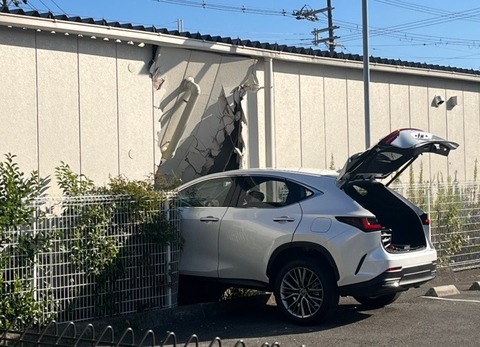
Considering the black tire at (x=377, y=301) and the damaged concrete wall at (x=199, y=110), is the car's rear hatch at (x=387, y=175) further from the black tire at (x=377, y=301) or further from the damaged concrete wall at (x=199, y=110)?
the damaged concrete wall at (x=199, y=110)

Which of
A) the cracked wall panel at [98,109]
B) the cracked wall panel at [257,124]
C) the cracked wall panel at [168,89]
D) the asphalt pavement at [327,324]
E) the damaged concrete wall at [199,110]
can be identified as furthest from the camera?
the cracked wall panel at [257,124]

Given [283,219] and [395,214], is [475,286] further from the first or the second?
[283,219]

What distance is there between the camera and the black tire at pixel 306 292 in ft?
27.7

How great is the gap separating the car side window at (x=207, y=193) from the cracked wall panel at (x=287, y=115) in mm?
3683

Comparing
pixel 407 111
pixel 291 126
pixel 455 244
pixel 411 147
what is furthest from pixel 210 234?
pixel 407 111

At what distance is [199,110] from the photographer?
12195 mm

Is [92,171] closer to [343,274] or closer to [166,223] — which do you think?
[166,223]

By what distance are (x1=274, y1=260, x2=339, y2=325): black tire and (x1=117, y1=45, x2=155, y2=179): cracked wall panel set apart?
350 centimetres

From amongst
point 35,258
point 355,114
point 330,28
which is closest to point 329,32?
point 330,28

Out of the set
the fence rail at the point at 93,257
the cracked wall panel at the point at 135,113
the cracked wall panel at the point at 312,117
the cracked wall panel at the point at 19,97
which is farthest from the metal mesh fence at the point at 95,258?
the cracked wall panel at the point at 312,117

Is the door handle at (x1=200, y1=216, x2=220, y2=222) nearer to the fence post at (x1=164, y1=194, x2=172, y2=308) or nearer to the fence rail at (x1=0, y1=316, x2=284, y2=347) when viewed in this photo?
the fence post at (x1=164, y1=194, x2=172, y2=308)

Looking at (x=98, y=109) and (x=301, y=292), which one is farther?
(x=98, y=109)

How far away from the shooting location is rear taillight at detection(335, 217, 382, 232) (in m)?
8.30

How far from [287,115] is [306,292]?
17.3ft
